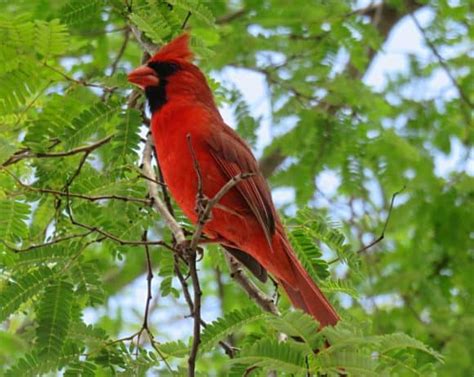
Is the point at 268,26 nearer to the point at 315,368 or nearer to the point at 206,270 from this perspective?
the point at 206,270

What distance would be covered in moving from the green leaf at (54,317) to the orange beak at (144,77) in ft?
2.53

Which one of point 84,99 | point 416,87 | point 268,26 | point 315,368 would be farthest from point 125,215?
point 416,87

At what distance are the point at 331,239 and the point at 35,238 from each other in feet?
3.14

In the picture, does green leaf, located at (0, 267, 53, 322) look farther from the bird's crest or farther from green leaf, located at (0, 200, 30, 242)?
the bird's crest

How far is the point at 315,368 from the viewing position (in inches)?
79.1

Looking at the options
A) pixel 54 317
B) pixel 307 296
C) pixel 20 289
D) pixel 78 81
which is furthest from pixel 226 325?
pixel 78 81

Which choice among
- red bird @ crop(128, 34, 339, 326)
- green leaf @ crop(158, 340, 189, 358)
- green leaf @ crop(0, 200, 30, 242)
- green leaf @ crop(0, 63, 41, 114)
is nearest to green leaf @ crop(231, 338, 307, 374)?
green leaf @ crop(158, 340, 189, 358)

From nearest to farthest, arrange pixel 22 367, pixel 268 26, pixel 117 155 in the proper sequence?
pixel 22 367 → pixel 117 155 → pixel 268 26

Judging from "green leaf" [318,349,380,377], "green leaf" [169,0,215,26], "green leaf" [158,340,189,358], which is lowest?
"green leaf" [318,349,380,377]

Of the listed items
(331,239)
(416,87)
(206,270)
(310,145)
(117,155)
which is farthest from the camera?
(206,270)

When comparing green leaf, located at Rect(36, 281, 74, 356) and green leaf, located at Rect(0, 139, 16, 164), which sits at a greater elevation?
green leaf, located at Rect(0, 139, 16, 164)

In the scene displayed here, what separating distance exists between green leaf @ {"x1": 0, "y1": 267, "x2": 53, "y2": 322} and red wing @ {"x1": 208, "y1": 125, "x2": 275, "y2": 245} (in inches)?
24.9

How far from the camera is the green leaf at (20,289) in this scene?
2605mm

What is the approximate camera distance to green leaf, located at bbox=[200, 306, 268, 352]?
2.44m
